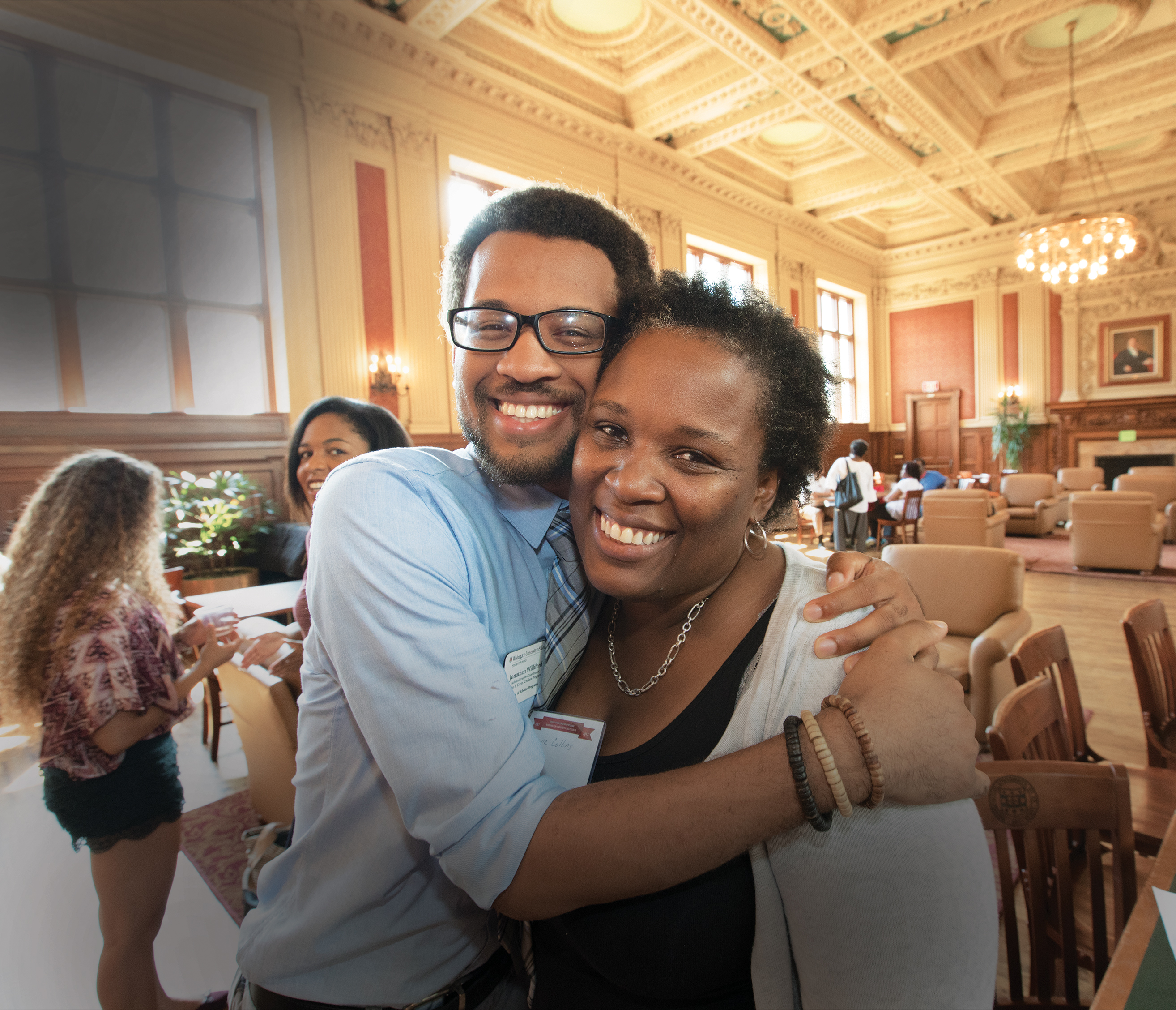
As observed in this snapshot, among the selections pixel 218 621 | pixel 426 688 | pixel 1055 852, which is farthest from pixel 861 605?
pixel 218 621

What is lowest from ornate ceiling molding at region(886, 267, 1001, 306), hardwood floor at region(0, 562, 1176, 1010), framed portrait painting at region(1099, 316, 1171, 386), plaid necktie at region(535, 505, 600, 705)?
hardwood floor at region(0, 562, 1176, 1010)

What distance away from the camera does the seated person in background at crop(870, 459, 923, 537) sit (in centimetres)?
971

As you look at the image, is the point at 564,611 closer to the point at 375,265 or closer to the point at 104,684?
the point at 104,684

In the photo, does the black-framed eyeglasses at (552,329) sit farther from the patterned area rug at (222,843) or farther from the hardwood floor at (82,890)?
the patterned area rug at (222,843)

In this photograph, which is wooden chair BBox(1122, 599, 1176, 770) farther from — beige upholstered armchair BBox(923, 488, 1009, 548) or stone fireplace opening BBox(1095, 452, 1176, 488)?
stone fireplace opening BBox(1095, 452, 1176, 488)

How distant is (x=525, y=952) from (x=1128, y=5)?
36.6 ft

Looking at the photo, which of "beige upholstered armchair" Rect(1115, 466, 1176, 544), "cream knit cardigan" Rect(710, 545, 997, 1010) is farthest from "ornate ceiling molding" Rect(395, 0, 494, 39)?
"beige upholstered armchair" Rect(1115, 466, 1176, 544)

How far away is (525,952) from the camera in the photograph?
1.07 meters

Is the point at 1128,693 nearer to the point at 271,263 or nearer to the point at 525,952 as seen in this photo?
the point at 525,952

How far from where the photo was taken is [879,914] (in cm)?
76

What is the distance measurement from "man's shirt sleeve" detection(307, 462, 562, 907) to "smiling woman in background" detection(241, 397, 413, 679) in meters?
1.92

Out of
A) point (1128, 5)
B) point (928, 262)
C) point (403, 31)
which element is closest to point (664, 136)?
point (403, 31)

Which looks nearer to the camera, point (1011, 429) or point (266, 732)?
point (266, 732)

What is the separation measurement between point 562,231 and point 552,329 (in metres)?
0.21
